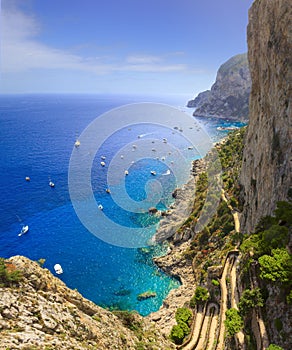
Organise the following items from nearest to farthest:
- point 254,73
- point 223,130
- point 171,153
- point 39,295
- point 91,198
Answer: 1. point 39,295
2. point 254,73
3. point 91,198
4. point 171,153
5. point 223,130

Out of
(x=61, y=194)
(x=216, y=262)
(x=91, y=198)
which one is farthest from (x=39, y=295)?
(x=61, y=194)

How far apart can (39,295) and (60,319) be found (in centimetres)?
168

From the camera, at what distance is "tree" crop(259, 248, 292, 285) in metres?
17.0

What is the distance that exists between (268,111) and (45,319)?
32837 millimetres

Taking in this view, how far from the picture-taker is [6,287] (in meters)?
11.8

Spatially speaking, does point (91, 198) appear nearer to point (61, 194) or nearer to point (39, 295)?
point (61, 194)

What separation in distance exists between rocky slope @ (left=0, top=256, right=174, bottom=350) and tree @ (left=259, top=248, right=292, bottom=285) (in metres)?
11.3

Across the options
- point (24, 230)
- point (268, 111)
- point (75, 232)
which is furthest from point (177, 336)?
point (24, 230)

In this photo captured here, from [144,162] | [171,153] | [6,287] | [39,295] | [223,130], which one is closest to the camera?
[6,287]

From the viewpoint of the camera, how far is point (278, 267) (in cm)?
1758

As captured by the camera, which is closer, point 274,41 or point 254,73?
point 274,41

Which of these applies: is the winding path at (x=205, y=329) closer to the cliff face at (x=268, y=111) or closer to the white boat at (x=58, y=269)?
the cliff face at (x=268, y=111)

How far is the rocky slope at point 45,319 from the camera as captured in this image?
392 inches

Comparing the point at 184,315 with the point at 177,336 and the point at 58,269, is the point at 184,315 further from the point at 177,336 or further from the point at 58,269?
the point at 58,269
